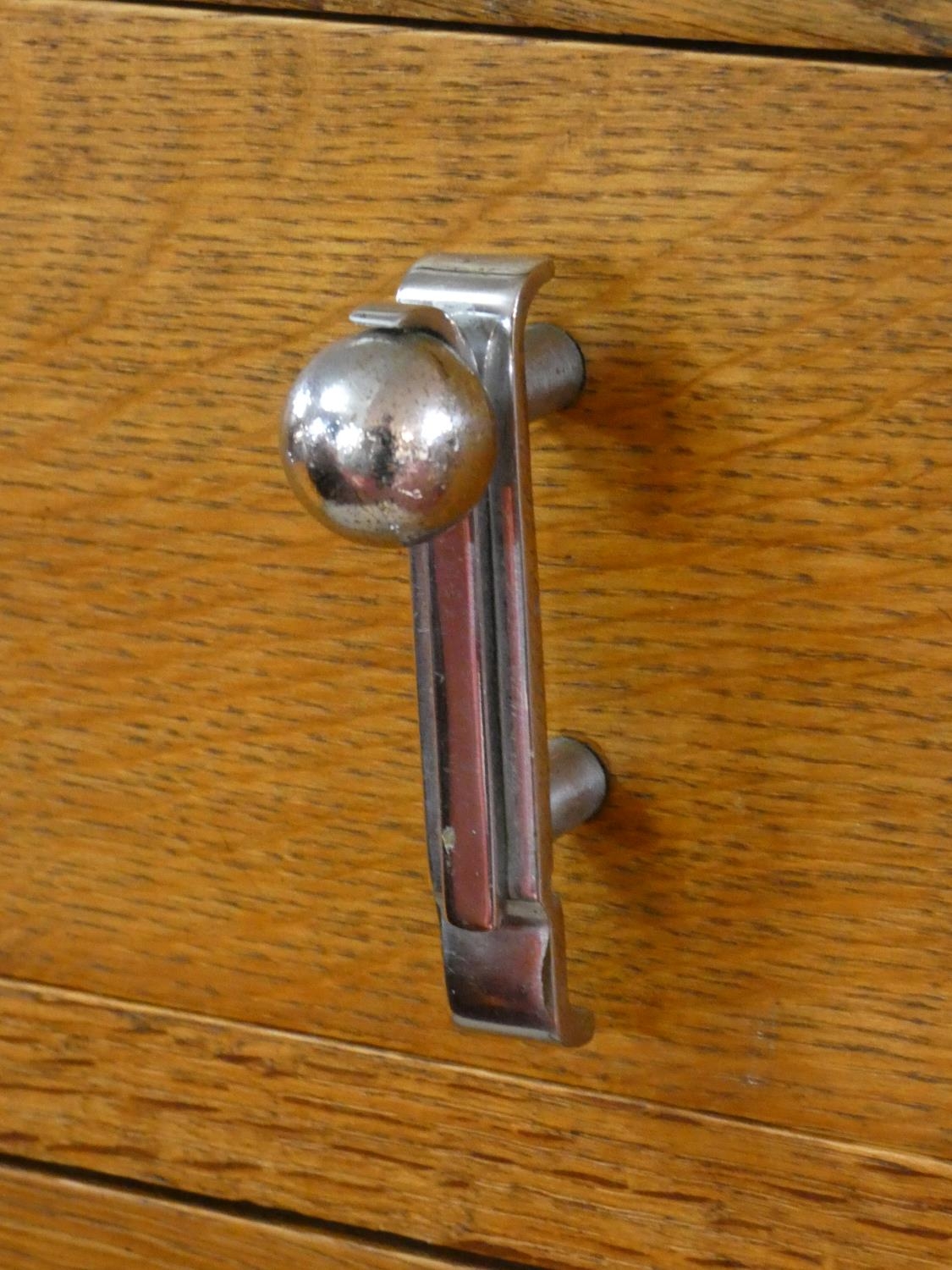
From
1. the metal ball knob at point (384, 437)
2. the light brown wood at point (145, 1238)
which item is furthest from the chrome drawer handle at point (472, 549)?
the light brown wood at point (145, 1238)

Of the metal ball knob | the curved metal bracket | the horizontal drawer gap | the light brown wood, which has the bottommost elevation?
the light brown wood

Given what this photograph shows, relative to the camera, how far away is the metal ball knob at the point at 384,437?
A: 257 mm

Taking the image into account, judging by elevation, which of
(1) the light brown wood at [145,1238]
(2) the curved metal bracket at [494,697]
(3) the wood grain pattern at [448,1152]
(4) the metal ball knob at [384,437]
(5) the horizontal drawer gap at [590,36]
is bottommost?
(1) the light brown wood at [145,1238]

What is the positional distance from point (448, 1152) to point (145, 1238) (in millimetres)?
97

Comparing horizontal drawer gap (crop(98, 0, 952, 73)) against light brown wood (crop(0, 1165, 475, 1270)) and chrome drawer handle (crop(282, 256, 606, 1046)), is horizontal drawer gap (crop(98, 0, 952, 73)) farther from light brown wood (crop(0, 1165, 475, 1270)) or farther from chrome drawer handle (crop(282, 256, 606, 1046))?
light brown wood (crop(0, 1165, 475, 1270))

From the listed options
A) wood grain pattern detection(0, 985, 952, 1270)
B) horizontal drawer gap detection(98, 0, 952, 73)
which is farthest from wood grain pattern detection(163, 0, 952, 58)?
wood grain pattern detection(0, 985, 952, 1270)

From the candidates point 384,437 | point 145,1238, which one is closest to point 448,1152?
point 145,1238

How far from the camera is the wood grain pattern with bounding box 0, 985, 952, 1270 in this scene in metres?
0.36

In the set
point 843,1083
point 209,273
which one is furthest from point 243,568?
point 843,1083

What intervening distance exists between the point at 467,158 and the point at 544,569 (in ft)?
0.27

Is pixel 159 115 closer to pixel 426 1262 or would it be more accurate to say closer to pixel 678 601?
pixel 678 601

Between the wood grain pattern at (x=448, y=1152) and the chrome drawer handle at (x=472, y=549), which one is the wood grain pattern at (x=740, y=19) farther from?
the wood grain pattern at (x=448, y=1152)

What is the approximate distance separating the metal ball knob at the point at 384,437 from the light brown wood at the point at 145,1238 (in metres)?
0.22

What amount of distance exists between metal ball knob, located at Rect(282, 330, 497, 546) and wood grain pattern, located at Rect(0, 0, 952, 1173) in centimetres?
6
